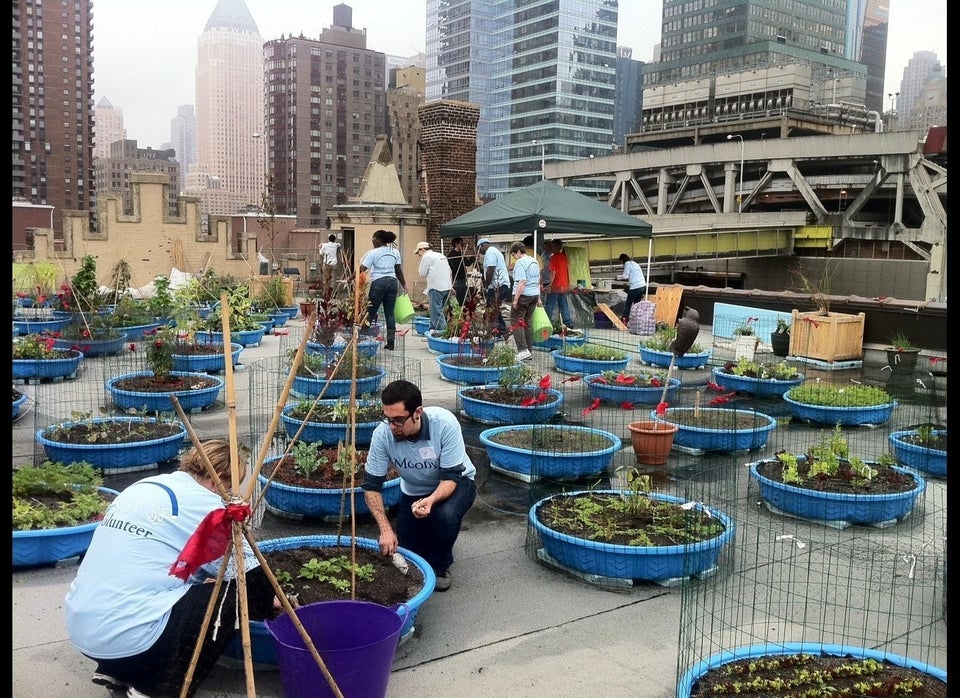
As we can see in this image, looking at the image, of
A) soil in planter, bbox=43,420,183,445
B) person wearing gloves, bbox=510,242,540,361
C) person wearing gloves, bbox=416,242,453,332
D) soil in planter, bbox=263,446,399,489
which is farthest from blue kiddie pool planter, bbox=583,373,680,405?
person wearing gloves, bbox=416,242,453,332

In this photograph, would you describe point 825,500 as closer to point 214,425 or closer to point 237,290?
point 214,425

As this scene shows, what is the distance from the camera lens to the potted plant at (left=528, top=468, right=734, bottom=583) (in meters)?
5.20

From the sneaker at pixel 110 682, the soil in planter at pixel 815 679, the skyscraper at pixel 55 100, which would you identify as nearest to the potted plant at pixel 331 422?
the sneaker at pixel 110 682

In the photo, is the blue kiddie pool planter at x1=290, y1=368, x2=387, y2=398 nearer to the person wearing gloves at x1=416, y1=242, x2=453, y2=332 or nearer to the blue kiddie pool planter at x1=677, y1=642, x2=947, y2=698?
the person wearing gloves at x1=416, y1=242, x2=453, y2=332

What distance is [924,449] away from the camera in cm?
→ 752

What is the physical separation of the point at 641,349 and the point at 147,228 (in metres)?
15.3

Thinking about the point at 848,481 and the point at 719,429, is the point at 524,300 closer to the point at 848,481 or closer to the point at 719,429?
the point at 719,429

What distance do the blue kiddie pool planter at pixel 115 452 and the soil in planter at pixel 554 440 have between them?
291cm

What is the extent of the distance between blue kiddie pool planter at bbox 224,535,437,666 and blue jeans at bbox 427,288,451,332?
1036 cm

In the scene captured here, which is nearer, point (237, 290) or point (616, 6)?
point (237, 290)

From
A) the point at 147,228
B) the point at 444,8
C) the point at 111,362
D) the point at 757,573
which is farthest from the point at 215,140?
the point at 757,573

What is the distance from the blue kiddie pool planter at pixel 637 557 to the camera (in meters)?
5.17

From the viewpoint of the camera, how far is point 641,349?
13.7m
